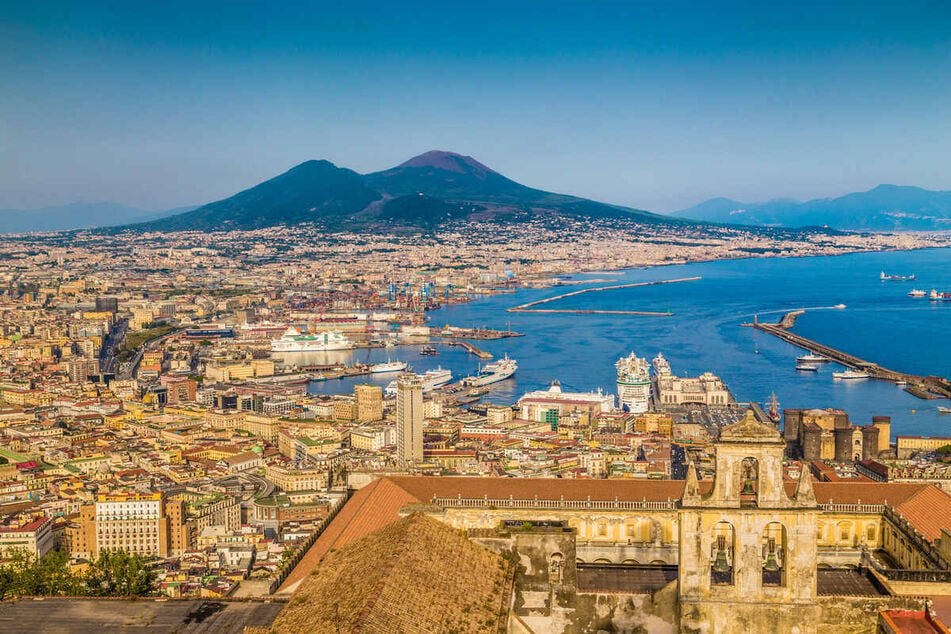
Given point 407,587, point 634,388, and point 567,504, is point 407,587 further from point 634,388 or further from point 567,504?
point 634,388

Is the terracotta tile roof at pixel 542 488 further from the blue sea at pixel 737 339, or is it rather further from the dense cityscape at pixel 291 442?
the blue sea at pixel 737 339

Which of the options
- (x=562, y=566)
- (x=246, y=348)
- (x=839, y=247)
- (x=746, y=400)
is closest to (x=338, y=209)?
(x=839, y=247)

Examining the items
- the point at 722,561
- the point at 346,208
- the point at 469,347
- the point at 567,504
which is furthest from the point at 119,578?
the point at 346,208

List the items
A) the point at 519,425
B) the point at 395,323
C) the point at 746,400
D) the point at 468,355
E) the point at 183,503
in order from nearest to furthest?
the point at 183,503 → the point at 519,425 → the point at 746,400 → the point at 468,355 → the point at 395,323

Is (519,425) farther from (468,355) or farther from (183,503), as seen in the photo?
(468,355)

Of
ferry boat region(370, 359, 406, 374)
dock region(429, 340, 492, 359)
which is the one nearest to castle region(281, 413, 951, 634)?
ferry boat region(370, 359, 406, 374)

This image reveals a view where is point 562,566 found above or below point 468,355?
above
